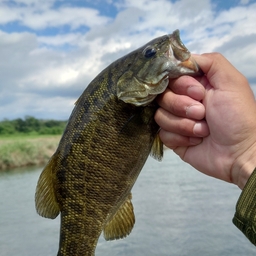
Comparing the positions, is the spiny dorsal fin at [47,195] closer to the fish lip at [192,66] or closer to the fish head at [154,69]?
the fish head at [154,69]

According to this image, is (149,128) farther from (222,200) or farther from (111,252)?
(222,200)

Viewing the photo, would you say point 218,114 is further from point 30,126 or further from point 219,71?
point 30,126

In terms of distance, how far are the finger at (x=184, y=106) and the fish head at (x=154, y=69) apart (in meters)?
0.10

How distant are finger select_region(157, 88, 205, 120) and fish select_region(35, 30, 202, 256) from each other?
0.35ft

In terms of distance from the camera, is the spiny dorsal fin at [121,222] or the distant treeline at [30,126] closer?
the spiny dorsal fin at [121,222]

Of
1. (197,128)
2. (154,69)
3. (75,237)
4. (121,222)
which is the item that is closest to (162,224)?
(121,222)

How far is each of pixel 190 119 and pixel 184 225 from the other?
11.7 meters

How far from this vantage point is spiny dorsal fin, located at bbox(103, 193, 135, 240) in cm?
348

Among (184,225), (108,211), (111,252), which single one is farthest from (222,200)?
(108,211)

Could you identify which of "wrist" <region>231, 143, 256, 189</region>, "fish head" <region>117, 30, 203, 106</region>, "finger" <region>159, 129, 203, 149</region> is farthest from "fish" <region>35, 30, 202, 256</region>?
"wrist" <region>231, 143, 256, 189</region>

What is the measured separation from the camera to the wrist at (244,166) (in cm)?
291

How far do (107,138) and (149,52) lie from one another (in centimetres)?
73

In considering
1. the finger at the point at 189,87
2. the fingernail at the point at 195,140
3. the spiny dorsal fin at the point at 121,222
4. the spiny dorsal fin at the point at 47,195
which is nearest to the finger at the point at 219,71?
the finger at the point at 189,87

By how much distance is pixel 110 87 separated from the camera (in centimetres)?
310
